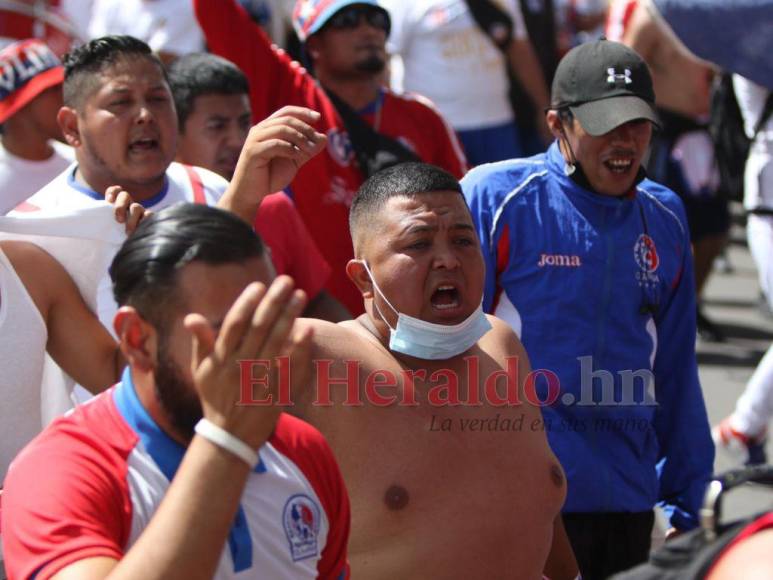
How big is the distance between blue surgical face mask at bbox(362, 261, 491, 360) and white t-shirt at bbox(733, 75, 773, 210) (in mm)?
3192

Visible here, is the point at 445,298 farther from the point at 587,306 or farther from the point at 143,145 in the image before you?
the point at 143,145

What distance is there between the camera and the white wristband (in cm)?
215

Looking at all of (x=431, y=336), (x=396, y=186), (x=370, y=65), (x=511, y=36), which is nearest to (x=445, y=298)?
(x=431, y=336)

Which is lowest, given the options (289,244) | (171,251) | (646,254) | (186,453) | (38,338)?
(289,244)

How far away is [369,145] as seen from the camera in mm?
5598

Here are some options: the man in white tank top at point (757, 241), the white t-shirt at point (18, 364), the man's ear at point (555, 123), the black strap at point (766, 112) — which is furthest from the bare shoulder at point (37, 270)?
the black strap at point (766, 112)

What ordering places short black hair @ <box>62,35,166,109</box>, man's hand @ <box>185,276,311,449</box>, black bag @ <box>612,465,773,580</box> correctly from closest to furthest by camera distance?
black bag @ <box>612,465,773,580</box> → man's hand @ <box>185,276,311,449</box> → short black hair @ <box>62,35,166,109</box>

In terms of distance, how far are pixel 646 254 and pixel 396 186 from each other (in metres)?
1.01

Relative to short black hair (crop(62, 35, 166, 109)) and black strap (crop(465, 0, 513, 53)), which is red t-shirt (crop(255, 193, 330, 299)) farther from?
black strap (crop(465, 0, 513, 53))

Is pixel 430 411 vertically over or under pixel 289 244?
over

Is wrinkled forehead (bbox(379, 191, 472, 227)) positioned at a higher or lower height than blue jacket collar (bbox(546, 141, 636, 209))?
higher

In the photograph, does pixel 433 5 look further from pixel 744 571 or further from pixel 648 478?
pixel 744 571

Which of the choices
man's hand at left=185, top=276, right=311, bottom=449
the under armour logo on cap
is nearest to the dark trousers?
the under armour logo on cap

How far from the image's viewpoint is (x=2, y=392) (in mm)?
3480
